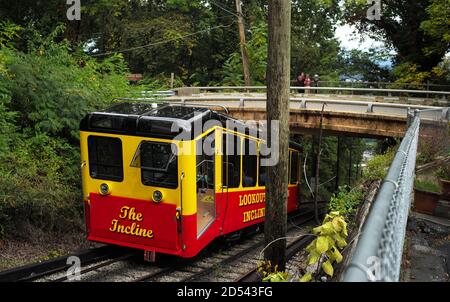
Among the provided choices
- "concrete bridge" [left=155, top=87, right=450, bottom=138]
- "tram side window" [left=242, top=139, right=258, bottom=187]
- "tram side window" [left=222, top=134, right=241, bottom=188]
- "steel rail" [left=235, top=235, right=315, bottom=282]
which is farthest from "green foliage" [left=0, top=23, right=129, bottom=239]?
"concrete bridge" [left=155, top=87, right=450, bottom=138]

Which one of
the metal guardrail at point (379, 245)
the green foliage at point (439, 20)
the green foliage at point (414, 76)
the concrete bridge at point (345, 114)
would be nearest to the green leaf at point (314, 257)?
the metal guardrail at point (379, 245)

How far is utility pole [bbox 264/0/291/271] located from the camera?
291 inches

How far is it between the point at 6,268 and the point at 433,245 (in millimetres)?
6893

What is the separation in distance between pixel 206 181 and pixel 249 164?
6.84 feet

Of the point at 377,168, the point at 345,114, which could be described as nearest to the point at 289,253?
the point at 377,168

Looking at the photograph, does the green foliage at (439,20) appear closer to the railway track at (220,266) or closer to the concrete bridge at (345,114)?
the concrete bridge at (345,114)

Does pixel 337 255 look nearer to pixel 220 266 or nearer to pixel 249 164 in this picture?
pixel 220 266

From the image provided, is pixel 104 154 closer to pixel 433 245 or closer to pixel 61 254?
pixel 61 254

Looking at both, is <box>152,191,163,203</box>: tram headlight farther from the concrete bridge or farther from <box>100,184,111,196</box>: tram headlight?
the concrete bridge

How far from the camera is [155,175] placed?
8.48 meters

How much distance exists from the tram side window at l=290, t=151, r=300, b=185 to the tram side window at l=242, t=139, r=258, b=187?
503cm

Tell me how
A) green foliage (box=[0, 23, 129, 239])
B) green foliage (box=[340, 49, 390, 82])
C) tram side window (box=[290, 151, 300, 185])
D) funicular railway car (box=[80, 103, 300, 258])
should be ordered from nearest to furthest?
funicular railway car (box=[80, 103, 300, 258])
green foliage (box=[0, 23, 129, 239])
tram side window (box=[290, 151, 300, 185])
green foliage (box=[340, 49, 390, 82])

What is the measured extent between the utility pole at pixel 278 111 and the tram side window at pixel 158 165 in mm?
1767

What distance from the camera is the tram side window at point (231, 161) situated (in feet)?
32.3
